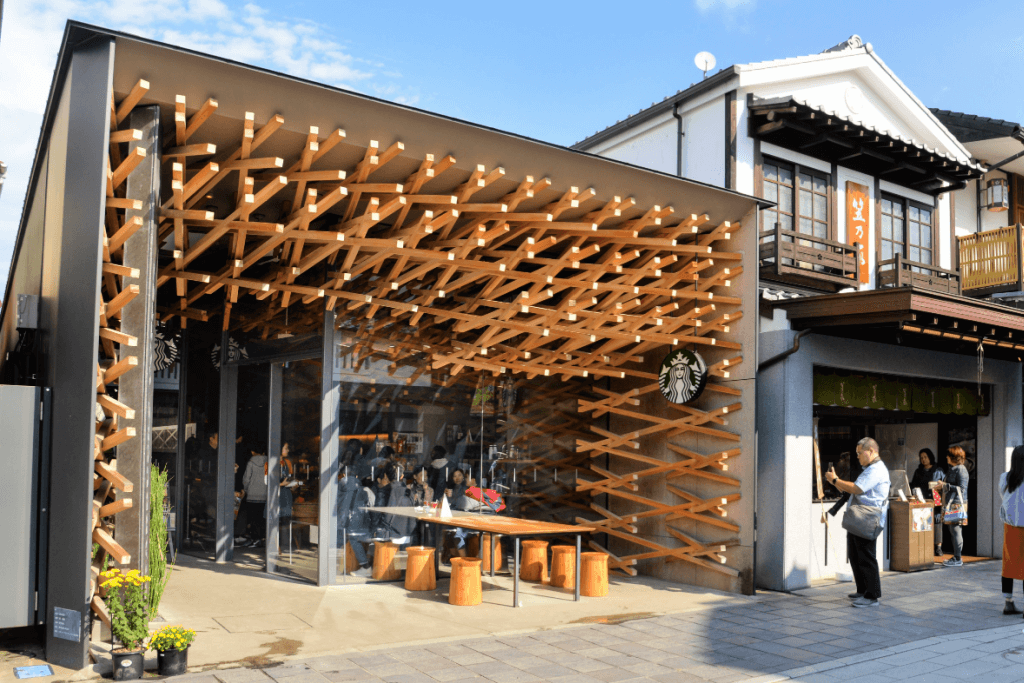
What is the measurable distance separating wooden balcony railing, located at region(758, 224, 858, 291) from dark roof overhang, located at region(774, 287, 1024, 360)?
3.72 ft

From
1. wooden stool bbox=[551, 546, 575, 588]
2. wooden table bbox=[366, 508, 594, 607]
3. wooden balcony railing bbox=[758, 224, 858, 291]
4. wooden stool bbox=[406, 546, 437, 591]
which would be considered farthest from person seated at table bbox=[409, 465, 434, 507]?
wooden balcony railing bbox=[758, 224, 858, 291]

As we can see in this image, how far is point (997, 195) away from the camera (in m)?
14.9

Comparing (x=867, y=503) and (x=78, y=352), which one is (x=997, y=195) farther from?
(x=78, y=352)

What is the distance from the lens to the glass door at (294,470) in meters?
8.78

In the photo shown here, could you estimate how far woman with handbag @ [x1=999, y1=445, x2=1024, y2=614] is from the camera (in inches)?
305

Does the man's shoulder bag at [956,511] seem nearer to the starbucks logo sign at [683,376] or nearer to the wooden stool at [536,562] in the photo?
the starbucks logo sign at [683,376]

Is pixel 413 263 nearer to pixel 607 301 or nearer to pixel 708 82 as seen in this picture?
pixel 607 301

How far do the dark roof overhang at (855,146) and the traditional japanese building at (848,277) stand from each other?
27 millimetres

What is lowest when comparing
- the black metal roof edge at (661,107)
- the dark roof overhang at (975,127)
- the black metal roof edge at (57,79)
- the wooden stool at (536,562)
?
the wooden stool at (536,562)

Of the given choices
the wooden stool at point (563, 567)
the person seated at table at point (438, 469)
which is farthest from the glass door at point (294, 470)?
the wooden stool at point (563, 567)

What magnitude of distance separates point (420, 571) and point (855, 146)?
27.5ft

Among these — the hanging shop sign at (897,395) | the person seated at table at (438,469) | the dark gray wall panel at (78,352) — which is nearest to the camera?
the dark gray wall panel at (78,352)

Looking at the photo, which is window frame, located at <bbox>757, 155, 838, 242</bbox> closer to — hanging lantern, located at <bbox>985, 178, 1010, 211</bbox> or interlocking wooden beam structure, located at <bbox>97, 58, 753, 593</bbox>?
interlocking wooden beam structure, located at <bbox>97, 58, 753, 593</bbox>

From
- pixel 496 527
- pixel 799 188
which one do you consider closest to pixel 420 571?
pixel 496 527
